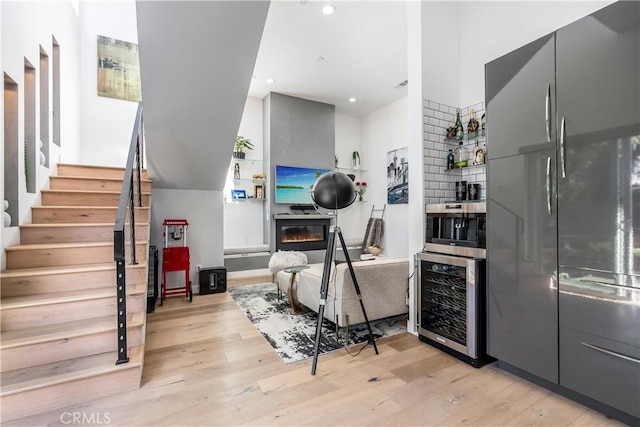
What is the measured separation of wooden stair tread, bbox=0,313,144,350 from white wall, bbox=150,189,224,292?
2.03 metres

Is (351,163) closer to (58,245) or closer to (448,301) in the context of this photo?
(448,301)

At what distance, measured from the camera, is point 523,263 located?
193cm

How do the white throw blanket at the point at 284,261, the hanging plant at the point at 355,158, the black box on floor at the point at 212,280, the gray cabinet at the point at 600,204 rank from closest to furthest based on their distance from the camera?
the gray cabinet at the point at 600,204
the black box on floor at the point at 212,280
the white throw blanket at the point at 284,261
the hanging plant at the point at 355,158

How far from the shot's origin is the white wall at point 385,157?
5.99 metres

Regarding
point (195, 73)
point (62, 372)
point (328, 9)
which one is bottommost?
point (62, 372)

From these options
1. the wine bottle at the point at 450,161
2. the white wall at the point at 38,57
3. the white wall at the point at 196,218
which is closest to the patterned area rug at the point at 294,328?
the white wall at the point at 196,218

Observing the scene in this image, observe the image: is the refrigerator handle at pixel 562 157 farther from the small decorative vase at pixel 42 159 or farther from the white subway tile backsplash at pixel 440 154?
the small decorative vase at pixel 42 159

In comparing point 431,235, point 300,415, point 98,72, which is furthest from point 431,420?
point 98,72

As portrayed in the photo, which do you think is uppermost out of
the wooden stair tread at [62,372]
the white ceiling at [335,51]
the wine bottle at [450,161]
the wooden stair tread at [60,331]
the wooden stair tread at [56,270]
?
the white ceiling at [335,51]

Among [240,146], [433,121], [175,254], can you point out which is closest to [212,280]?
[175,254]

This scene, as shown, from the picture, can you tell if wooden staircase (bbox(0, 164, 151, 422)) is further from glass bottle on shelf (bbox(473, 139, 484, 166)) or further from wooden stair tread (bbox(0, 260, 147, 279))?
glass bottle on shelf (bbox(473, 139, 484, 166))

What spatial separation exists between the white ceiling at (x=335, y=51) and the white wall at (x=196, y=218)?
2334 mm

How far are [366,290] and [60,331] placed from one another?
7.61 feet

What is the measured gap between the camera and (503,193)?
205 centimetres
